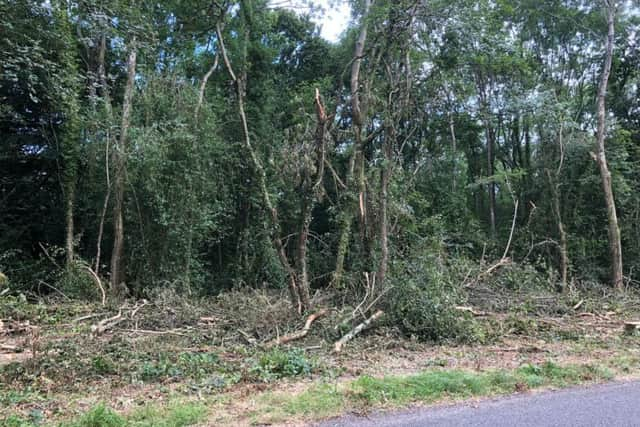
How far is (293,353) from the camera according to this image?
17.8 feet

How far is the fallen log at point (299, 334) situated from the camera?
6.31m

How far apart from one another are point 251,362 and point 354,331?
212cm

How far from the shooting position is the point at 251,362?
5211 mm

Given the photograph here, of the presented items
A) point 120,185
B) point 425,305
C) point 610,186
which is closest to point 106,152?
point 120,185

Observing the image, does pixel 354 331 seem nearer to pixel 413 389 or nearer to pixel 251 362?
pixel 251 362

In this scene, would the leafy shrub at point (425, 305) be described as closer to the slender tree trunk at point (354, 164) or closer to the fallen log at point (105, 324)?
the slender tree trunk at point (354, 164)

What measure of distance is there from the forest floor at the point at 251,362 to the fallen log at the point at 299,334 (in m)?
0.09

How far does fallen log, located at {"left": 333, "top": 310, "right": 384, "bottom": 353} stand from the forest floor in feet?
0.37

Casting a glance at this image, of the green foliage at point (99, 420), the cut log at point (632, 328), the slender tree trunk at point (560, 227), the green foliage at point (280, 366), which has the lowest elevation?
the cut log at point (632, 328)

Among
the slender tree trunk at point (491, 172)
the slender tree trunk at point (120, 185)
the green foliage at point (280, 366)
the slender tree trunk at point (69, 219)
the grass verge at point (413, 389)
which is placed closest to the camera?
the grass verge at point (413, 389)

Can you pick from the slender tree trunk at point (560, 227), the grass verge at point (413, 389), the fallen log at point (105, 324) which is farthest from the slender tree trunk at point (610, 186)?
the fallen log at point (105, 324)

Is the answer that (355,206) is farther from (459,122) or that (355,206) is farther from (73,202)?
(459,122)

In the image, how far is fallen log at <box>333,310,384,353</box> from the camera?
620cm

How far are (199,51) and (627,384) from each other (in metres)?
14.4
